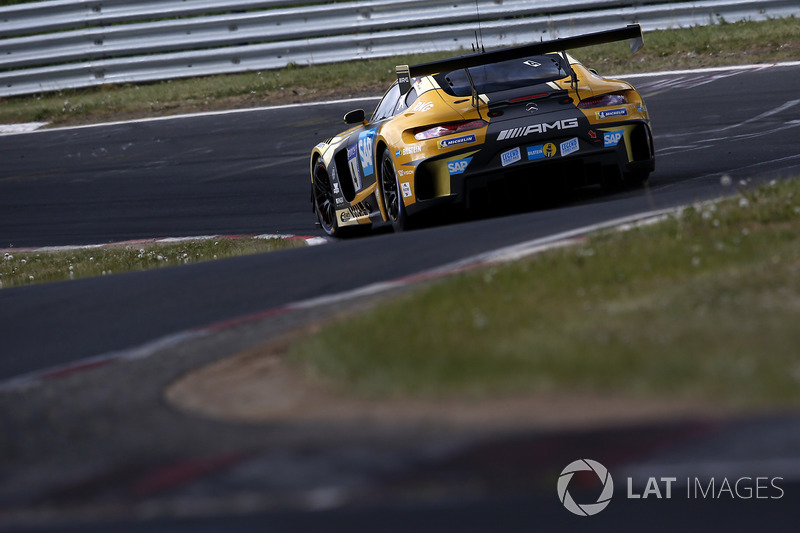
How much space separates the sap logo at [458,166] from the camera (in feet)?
27.6

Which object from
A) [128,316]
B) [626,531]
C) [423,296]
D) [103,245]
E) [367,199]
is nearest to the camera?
[626,531]

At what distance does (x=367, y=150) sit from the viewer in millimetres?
9289

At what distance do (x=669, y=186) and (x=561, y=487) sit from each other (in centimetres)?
681

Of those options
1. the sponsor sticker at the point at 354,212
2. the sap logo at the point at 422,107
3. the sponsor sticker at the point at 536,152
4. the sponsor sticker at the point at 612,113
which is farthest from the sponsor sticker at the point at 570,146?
the sponsor sticker at the point at 354,212

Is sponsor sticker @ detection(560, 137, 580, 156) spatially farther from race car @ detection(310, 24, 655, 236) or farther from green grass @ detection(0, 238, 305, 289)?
green grass @ detection(0, 238, 305, 289)

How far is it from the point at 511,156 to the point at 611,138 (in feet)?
2.67

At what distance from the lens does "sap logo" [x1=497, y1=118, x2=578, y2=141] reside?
27.6ft

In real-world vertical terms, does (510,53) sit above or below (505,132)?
above

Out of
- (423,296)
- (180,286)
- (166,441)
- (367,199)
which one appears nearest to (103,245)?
(367,199)

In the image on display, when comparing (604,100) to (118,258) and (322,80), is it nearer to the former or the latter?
(118,258)

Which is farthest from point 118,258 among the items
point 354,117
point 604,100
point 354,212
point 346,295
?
point 346,295

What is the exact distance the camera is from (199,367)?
15.1 ft

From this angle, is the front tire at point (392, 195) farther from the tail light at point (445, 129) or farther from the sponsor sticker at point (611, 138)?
the sponsor sticker at point (611, 138)

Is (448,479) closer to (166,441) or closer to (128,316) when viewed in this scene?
(166,441)
